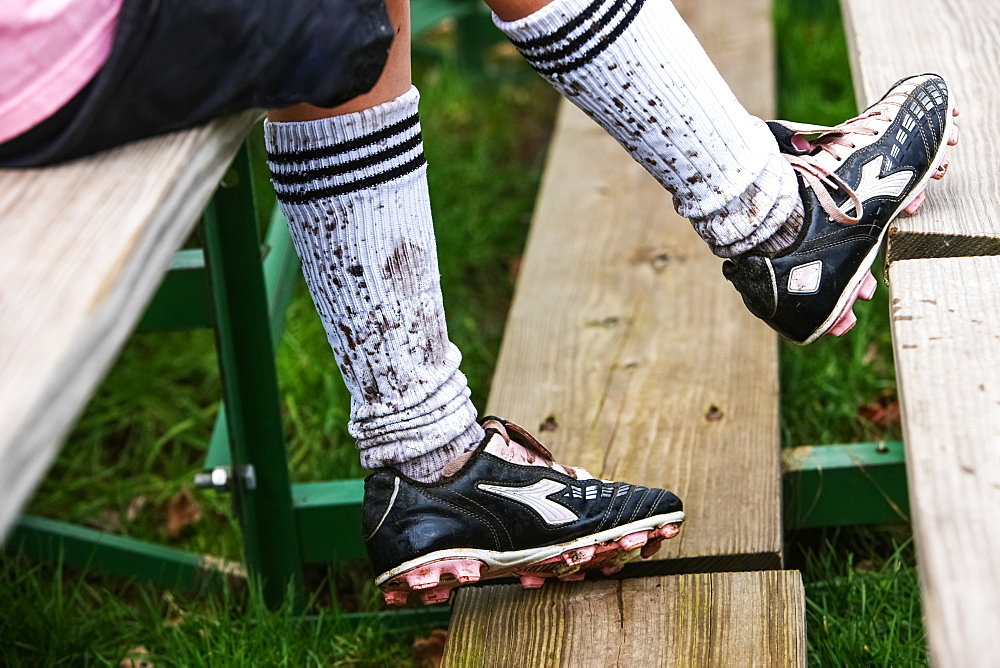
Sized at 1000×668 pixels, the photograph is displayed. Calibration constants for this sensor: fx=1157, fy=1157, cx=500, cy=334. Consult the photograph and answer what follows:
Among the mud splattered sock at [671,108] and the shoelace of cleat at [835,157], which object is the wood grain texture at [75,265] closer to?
the mud splattered sock at [671,108]

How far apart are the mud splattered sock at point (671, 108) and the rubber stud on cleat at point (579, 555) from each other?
34cm

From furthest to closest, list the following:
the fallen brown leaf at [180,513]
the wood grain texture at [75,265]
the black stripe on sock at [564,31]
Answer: the fallen brown leaf at [180,513] < the black stripe on sock at [564,31] < the wood grain texture at [75,265]

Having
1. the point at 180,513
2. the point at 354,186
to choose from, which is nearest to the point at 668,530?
the point at 354,186

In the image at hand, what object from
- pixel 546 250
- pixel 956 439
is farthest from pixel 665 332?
pixel 956 439

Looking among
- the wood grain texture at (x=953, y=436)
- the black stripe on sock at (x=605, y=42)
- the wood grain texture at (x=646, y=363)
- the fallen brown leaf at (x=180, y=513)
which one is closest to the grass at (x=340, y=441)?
the fallen brown leaf at (x=180, y=513)

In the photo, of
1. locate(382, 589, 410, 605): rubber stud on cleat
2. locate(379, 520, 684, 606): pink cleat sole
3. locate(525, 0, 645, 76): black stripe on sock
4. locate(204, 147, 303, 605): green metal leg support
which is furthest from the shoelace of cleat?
locate(204, 147, 303, 605): green metal leg support

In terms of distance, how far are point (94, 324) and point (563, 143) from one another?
1876 mm

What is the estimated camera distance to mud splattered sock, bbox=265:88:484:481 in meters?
1.06

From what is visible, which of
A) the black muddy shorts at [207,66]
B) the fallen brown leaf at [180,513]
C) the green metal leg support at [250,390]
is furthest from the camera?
the fallen brown leaf at [180,513]

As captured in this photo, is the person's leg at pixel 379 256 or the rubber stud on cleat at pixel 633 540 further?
the rubber stud on cleat at pixel 633 540

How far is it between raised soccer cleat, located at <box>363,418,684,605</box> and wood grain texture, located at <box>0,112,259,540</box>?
415mm

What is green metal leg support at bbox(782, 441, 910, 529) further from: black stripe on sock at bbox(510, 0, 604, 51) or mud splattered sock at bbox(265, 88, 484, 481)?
black stripe on sock at bbox(510, 0, 604, 51)

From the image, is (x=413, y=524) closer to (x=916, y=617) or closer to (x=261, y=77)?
(x=261, y=77)

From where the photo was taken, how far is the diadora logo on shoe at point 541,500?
46.0 inches
